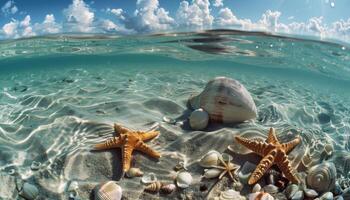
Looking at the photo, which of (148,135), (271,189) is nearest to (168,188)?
(148,135)

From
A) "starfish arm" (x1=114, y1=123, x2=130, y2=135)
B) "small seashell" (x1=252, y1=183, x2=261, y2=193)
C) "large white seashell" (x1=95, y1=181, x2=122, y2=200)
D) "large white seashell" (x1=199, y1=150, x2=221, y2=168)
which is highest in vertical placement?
"starfish arm" (x1=114, y1=123, x2=130, y2=135)

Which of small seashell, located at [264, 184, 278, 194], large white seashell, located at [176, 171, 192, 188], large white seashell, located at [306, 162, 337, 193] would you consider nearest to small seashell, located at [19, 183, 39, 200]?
large white seashell, located at [176, 171, 192, 188]

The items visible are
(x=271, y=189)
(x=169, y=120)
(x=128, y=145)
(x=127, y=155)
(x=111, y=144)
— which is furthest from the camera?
(x=169, y=120)

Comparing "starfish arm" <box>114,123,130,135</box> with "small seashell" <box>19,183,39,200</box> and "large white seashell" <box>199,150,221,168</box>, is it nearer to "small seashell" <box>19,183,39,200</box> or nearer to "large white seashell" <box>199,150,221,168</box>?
"large white seashell" <box>199,150,221,168</box>

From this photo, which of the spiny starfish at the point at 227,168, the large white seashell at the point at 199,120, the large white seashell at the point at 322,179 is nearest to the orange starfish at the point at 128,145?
the spiny starfish at the point at 227,168

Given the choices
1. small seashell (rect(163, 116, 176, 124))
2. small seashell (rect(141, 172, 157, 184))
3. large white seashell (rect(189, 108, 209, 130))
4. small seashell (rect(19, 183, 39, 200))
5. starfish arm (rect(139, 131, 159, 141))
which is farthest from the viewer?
small seashell (rect(163, 116, 176, 124))

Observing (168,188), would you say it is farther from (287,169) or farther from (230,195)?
(287,169)

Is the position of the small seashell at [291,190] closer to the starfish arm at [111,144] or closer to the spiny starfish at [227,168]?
the spiny starfish at [227,168]
